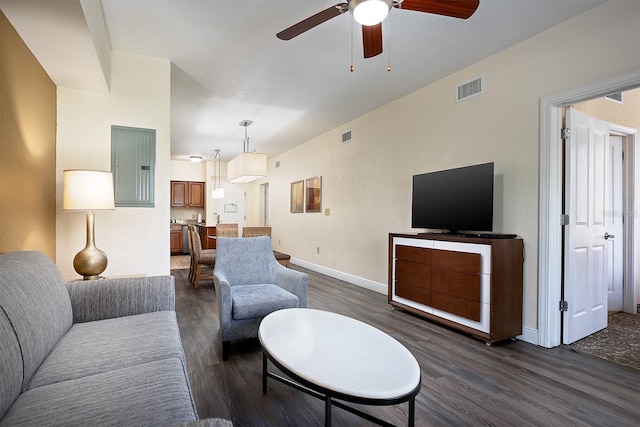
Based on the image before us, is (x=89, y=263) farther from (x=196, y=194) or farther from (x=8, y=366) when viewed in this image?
(x=196, y=194)

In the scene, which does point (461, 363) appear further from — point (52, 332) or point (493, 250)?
point (52, 332)

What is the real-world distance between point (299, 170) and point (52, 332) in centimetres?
593

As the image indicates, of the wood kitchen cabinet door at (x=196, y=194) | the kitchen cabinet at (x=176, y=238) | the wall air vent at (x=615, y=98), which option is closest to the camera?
the wall air vent at (x=615, y=98)

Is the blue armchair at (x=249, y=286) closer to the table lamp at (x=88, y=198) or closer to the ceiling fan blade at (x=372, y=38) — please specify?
the table lamp at (x=88, y=198)

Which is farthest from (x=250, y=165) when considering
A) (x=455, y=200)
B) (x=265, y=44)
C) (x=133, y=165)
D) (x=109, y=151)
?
(x=455, y=200)

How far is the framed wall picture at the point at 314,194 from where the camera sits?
634 cm

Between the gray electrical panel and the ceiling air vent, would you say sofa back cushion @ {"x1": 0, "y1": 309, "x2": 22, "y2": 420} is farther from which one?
the ceiling air vent

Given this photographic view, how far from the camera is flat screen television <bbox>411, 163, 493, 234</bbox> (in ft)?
9.79

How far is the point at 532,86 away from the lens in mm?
2832

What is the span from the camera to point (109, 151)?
3.05m

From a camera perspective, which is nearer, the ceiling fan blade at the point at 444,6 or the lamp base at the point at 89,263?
the ceiling fan blade at the point at 444,6

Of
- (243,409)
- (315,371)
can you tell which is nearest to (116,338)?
(243,409)

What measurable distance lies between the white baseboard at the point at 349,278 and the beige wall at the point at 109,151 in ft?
9.24

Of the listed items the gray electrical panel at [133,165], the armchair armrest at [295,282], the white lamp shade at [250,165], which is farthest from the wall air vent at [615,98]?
the gray electrical panel at [133,165]
